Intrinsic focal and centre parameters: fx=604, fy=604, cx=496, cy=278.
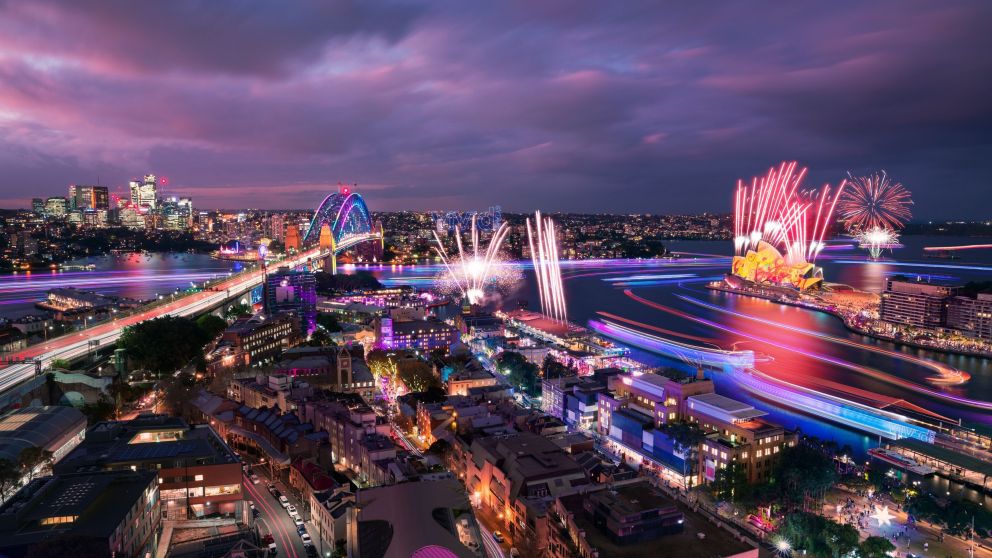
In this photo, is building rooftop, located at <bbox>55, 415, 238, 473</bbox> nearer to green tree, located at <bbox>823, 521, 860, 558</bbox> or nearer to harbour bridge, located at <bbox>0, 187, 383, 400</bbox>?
harbour bridge, located at <bbox>0, 187, 383, 400</bbox>

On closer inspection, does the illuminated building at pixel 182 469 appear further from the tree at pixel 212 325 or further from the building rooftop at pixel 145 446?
the tree at pixel 212 325

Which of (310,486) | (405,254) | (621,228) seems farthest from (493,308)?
(621,228)

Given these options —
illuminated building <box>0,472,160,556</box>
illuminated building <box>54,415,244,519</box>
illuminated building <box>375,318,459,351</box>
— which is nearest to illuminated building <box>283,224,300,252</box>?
illuminated building <box>375,318,459,351</box>

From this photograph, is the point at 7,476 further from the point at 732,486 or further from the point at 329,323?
the point at 329,323

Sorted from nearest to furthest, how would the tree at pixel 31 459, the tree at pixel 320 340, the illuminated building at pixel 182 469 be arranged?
1. the illuminated building at pixel 182 469
2. the tree at pixel 31 459
3. the tree at pixel 320 340

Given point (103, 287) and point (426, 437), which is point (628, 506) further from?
point (103, 287)

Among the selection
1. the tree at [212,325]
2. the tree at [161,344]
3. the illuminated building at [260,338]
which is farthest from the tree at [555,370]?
the tree at [212,325]
